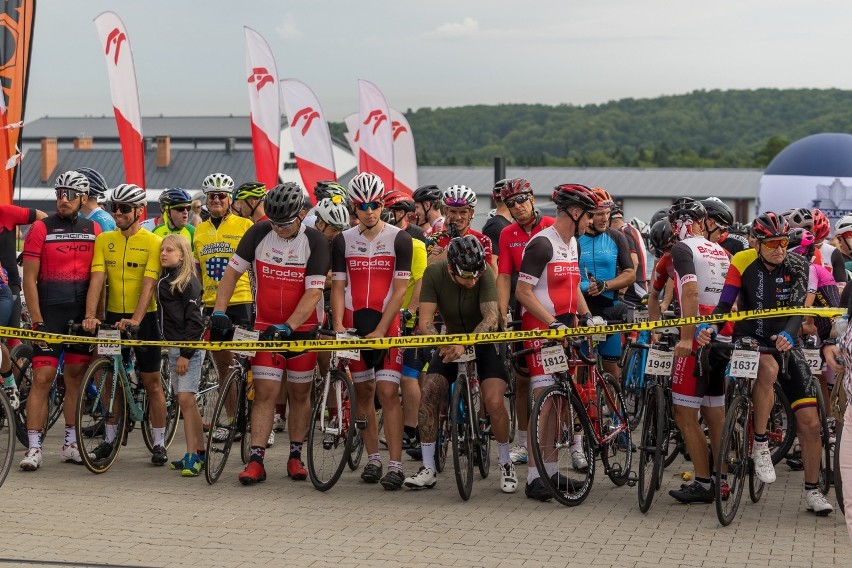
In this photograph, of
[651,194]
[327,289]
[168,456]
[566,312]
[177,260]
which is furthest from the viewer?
[651,194]

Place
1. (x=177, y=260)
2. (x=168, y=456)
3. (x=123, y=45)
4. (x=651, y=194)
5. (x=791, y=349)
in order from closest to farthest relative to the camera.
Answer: (x=791, y=349) < (x=177, y=260) < (x=168, y=456) < (x=123, y=45) < (x=651, y=194)

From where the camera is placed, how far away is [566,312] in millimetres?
8859

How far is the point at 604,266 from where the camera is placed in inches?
428

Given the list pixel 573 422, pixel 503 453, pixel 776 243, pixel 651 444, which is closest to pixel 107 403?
pixel 503 453

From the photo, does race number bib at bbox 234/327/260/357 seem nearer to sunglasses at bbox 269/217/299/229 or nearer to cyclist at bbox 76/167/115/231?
sunglasses at bbox 269/217/299/229

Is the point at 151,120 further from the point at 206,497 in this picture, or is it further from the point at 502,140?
the point at 206,497

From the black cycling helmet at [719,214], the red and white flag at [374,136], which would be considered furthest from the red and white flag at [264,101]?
the black cycling helmet at [719,214]

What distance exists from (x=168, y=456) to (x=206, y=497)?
5.91 feet

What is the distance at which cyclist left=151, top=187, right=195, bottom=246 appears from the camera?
1158cm

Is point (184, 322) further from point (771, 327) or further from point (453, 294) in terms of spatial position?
point (771, 327)

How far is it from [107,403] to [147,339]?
0.58m

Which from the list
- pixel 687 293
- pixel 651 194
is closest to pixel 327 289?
pixel 687 293

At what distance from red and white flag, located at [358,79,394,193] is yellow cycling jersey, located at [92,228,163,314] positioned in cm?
1333

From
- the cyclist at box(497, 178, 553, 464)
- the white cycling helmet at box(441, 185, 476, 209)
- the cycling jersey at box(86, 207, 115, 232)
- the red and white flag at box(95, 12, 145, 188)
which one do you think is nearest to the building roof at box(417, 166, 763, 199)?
the red and white flag at box(95, 12, 145, 188)
